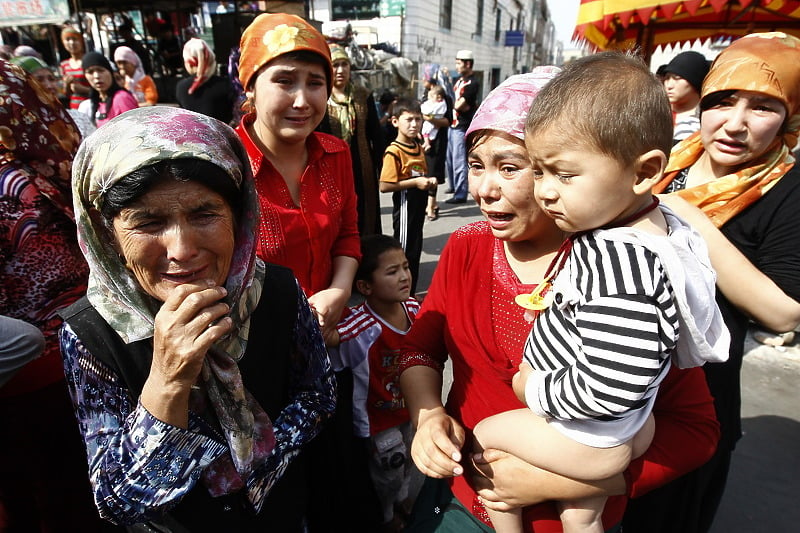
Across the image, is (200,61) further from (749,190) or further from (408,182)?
(749,190)

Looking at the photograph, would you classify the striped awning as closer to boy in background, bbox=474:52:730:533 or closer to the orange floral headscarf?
the orange floral headscarf

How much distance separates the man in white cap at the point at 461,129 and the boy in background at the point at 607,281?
742 cm

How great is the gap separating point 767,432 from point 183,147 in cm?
374

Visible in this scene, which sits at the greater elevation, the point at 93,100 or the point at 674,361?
the point at 93,100

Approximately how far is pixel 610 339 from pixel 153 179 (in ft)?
3.42

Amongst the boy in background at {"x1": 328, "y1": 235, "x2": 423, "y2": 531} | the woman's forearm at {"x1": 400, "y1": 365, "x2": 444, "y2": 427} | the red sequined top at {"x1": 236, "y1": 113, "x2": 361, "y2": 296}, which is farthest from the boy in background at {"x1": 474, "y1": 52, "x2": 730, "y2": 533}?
the boy in background at {"x1": 328, "y1": 235, "x2": 423, "y2": 531}

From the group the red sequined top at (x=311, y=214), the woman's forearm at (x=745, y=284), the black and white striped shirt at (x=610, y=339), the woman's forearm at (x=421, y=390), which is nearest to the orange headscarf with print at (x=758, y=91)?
the woman's forearm at (x=745, y=284)

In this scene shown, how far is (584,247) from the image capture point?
3.33 ft

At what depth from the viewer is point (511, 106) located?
1188 mm

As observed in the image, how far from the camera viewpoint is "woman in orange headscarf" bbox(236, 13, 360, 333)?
178 cm

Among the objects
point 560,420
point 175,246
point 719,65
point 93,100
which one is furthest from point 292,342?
point 93,100

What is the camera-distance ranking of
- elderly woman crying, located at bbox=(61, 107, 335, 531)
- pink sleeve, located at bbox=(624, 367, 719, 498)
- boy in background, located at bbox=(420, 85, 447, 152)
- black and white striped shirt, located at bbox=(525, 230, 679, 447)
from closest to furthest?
black and white striped shirt, located at bbox=(525, 230, 679, 447), elderly woman crying, located at bbox=(61, 107, 335, 531), pink sleeve, located at bbox=(624, 367, 719, 498), boy in background, located at bbox=(420, 85, 447, 152)

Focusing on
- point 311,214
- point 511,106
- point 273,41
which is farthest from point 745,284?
point 273,41

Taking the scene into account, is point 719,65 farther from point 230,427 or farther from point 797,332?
point 797,332
